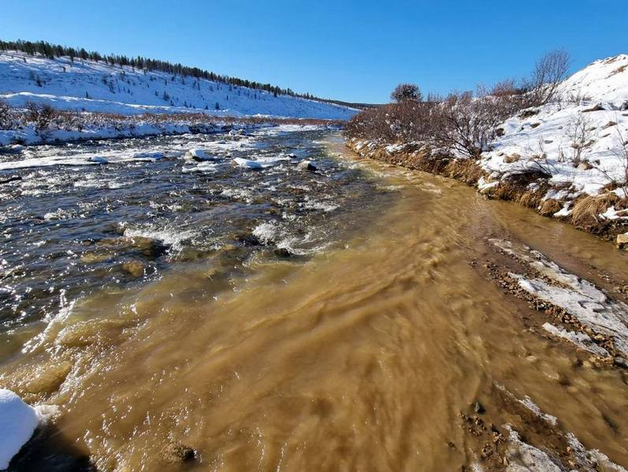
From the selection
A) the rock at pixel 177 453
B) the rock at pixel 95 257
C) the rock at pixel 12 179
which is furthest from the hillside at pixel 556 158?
the rock at pixel 12 179

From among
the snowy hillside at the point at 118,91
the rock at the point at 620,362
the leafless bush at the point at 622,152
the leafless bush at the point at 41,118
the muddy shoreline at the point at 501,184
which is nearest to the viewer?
the rock at the point at 620,362

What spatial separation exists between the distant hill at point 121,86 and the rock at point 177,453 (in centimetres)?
5393

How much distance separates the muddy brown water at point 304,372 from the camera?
8.45 feet

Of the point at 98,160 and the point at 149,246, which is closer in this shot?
the point at 149,246

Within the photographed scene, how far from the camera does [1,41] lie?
79438 mm

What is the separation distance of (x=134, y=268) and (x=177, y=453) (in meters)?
3.56

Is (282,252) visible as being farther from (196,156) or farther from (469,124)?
(196,156)

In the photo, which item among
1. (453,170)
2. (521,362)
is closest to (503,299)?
(521,362)

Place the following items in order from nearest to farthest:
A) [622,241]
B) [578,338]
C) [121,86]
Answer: [578,338]
[622,241]
[121,86]

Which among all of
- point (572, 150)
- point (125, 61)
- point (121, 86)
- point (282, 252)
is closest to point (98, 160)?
point (282, 252)

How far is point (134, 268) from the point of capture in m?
5.29

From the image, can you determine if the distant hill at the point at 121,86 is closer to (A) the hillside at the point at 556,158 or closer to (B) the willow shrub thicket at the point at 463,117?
(B) the willow shrub thicket at the point at 463,117

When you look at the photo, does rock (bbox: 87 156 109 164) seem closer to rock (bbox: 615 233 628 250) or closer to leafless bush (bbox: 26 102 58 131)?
leafless bush (bbox: 26 102 58 131)

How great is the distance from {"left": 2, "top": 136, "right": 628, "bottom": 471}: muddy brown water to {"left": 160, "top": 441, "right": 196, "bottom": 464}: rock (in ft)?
0.07
